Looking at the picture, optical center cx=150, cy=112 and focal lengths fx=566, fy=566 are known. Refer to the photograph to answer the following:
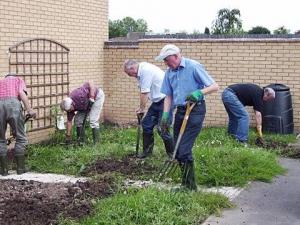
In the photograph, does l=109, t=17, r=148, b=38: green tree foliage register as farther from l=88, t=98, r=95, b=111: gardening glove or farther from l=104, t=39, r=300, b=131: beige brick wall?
l=88, t=98, r=95, b=111: gardening glove

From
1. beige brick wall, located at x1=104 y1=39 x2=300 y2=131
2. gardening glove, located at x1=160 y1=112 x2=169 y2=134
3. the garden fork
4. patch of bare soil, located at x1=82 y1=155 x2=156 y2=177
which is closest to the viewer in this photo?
the garden fork

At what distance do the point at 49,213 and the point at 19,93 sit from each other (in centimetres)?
A: 264

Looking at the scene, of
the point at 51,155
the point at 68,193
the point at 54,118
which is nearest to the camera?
the point at 68,193

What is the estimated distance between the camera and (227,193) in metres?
6.77

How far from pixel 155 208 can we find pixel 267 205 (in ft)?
4.85

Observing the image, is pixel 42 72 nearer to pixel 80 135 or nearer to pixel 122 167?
pixel 80 135

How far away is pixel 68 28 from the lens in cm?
1112

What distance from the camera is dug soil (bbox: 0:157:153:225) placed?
564cm

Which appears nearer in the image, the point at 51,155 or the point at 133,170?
the point at 133,170

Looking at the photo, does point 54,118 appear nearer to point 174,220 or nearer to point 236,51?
point 236,51

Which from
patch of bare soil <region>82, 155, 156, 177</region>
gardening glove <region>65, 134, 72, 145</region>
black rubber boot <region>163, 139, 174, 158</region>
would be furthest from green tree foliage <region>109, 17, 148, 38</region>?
patch of bare soil <region>82, 155, 156, 177</region>

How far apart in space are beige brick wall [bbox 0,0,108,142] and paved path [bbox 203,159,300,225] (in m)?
4.54

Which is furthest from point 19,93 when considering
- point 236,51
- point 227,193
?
point 236,51

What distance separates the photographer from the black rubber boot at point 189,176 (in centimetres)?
651
